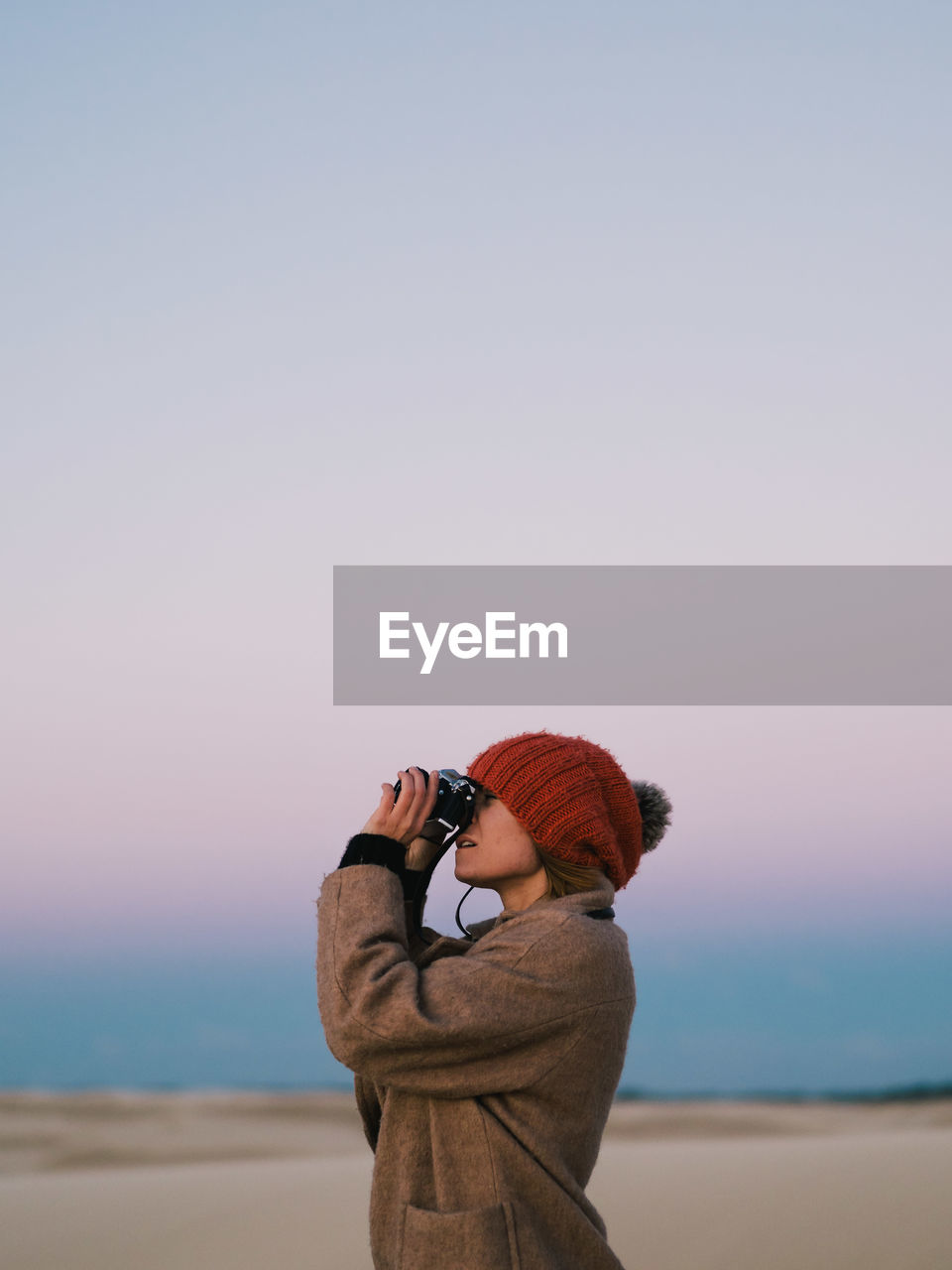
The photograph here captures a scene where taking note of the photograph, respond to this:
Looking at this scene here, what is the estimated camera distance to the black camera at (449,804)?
2.22m

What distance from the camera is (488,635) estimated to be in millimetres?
5105

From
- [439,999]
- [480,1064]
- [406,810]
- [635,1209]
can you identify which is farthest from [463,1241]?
[635,1209]

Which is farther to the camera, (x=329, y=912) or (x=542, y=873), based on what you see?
(x=542, y=873)

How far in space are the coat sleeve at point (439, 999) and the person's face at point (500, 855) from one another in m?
0.16

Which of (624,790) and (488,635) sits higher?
(488,635)

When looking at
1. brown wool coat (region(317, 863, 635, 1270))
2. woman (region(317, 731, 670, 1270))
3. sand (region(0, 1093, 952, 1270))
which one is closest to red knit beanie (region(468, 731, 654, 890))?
woman (region(317, 731, 670, 1270))

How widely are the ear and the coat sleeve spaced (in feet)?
1.30

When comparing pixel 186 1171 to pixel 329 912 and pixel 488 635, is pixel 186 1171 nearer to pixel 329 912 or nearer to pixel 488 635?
pixel 488 635

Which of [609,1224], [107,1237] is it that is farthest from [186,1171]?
[609,1224]

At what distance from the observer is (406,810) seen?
7.16 ft

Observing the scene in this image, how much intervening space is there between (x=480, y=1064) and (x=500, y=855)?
1.22 ft

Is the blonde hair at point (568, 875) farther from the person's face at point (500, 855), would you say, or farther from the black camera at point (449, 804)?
the black camera at point (449, 804)

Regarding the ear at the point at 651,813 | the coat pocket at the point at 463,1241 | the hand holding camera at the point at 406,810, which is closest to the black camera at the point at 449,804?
the hand holding camera at the point at 406,810

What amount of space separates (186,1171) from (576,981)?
5.08 meters
